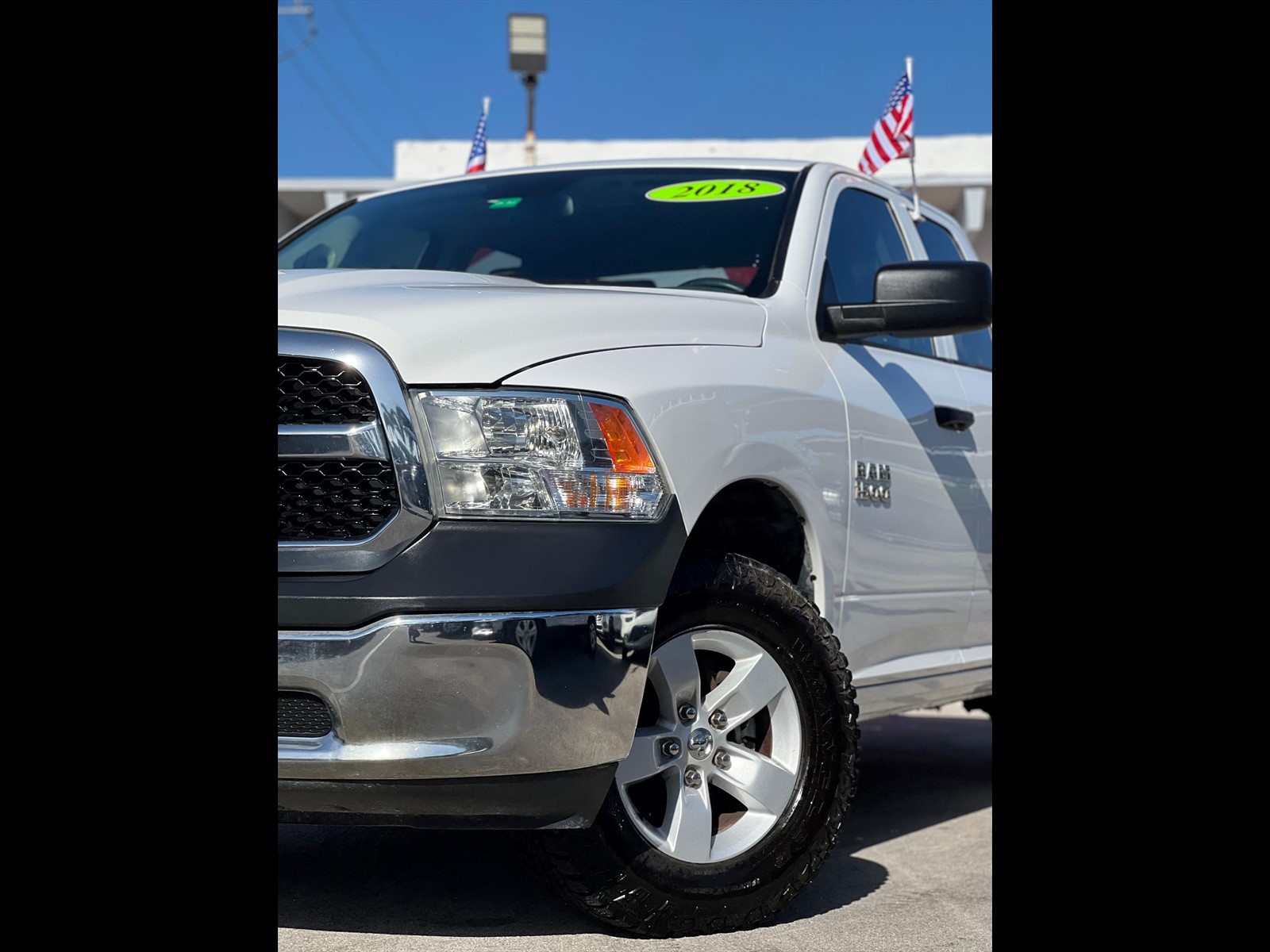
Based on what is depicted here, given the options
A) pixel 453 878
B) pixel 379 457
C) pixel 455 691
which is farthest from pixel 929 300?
pixel 453 878

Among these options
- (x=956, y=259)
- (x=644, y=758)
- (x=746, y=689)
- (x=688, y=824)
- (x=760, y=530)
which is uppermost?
(x=956, y=259)

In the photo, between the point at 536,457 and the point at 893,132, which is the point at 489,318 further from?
the point at 893,132

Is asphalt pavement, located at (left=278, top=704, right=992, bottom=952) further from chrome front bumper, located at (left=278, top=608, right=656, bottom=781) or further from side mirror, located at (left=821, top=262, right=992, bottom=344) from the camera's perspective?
side mirror, located at (left=821, top=262, right=992, bottom=344)

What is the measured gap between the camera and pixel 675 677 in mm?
2998

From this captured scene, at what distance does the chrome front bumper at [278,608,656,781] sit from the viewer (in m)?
2.56

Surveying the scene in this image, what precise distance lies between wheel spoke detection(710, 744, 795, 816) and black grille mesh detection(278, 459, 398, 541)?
0.99 m

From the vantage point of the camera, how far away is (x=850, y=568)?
12.1 ft

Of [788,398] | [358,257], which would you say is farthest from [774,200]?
[358,257]

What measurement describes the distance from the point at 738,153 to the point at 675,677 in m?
19.3

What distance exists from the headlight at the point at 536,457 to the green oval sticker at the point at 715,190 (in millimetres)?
1480

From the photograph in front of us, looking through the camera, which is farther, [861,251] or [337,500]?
[861,251]

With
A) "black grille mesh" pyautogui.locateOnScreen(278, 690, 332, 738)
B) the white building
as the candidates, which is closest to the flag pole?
"black grille mesh" pyautogui.locateOnScreen(278, 690, 332, 738)

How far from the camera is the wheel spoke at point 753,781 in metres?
3.09
